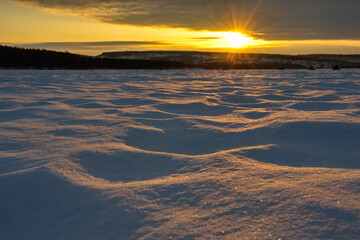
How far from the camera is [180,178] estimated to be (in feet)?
6.11

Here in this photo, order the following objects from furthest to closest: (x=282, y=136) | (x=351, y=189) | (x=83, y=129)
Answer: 1. (x=83, y=129)
2. (x=282, y=136)
3. (x=351, y=189)

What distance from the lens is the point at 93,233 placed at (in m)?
1.31

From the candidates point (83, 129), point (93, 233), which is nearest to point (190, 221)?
point (93, 233)

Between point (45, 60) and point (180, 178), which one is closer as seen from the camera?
point (180, 178)

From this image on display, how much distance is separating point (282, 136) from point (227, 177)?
1367 mm

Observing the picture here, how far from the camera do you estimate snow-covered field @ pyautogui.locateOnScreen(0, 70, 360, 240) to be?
4.33 feet

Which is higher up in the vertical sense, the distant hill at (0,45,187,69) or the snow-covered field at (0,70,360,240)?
the distant hill at (0,45,187,69)

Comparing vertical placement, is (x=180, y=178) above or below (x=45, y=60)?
below

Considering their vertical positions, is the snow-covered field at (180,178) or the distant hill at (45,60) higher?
the distant hill at (45,60)

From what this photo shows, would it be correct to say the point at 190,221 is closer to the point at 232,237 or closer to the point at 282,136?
the point at 232,237

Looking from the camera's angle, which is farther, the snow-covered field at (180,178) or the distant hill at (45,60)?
the distant hill at (45,60)

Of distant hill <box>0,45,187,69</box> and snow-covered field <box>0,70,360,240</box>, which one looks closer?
snow-covered field <box>0,70,360,240</box>

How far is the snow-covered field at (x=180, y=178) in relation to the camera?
1.32 m

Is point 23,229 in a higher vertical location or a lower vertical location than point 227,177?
lower
